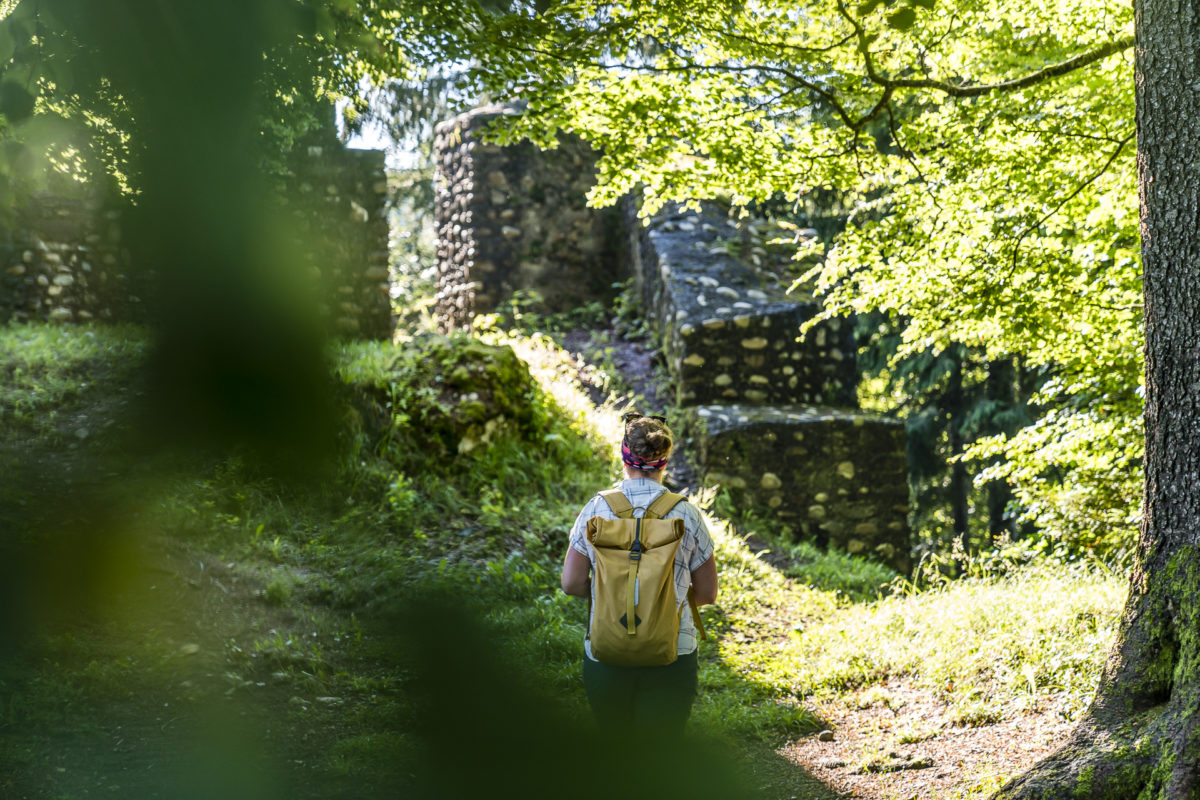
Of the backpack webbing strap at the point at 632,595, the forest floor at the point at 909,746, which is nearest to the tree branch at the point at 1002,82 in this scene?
the backpack webbing strap at the point at 632,595

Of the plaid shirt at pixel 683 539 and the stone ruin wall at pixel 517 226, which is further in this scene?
the stone ruin wall at pixel 517 226

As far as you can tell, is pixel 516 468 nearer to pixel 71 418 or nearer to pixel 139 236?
pixel 71 418

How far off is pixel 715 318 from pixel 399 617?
721 cm

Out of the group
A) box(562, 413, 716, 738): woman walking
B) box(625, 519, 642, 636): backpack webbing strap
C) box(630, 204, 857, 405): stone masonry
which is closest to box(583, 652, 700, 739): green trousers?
box(562, 413, 716, 738): woman walking

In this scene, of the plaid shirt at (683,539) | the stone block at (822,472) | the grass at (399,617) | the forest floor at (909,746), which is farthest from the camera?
the stone block at (822,472)

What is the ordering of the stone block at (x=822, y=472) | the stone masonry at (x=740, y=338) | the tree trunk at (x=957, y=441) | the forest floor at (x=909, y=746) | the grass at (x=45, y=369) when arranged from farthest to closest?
the tree trunk at (x=957, y=441), the stone masonry at (x=740, y=338), the stone block at (x=822, y=472), the grass at (x=45, y=369), the forest floor at (x=909, y=746)

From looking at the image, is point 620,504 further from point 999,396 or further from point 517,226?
point 999,396

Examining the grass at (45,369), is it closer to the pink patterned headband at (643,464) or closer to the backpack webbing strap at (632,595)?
the pink patterned headband at (643,464)

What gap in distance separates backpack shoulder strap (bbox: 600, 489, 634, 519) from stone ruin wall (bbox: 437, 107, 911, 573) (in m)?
5.09

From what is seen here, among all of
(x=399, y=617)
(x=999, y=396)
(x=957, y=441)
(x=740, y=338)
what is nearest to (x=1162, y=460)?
(x=399, y=617)

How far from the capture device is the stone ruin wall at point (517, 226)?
11.4 m

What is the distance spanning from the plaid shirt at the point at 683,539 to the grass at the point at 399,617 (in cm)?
45

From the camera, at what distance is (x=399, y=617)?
90.5 inches

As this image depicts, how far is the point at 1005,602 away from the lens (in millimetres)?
4707
